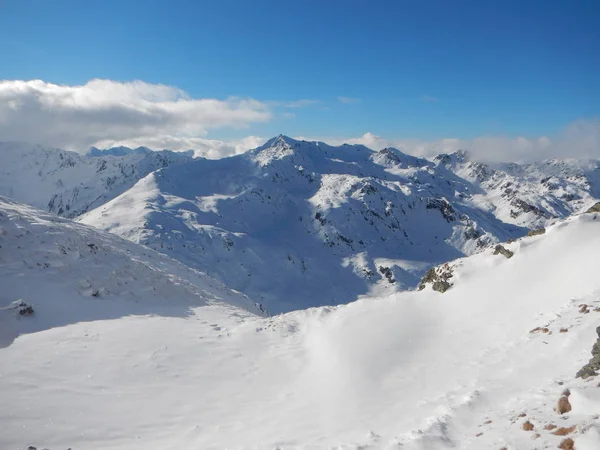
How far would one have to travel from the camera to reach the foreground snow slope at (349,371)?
400 inches

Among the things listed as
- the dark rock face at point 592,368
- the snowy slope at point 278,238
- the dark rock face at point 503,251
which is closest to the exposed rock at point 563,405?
the dark rock face at point 592,368

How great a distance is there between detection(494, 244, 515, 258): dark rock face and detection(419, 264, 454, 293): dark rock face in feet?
8.71

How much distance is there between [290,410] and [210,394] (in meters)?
3.57

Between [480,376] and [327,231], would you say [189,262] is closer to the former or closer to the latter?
[327,231]

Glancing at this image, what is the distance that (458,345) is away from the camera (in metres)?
15.5

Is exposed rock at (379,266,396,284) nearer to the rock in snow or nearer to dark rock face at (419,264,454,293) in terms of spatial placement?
the rock in snow

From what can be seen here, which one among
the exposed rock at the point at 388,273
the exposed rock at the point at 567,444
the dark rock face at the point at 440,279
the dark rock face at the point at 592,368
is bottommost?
the exposed rock at the point at 388,273

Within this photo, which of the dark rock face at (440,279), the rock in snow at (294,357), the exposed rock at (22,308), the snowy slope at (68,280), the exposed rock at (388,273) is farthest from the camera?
the exposed rock at (388,273)

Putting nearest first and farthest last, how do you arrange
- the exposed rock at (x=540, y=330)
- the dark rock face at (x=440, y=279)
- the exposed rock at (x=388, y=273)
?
the exposed rock at (x=540, y=330) → the dark rock face at (x=440, y=279) → the exposed rock at (x=388, y=273)

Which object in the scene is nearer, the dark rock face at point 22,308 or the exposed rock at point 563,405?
the exposed rock at point 563,405

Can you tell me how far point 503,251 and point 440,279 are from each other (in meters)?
3.68

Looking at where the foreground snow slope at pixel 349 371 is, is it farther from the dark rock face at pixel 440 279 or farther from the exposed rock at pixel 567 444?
the dark rock face at pixel 440 279

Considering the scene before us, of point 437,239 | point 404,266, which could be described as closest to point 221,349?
point 404,266

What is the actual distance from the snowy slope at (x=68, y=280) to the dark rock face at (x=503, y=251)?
769 inches
